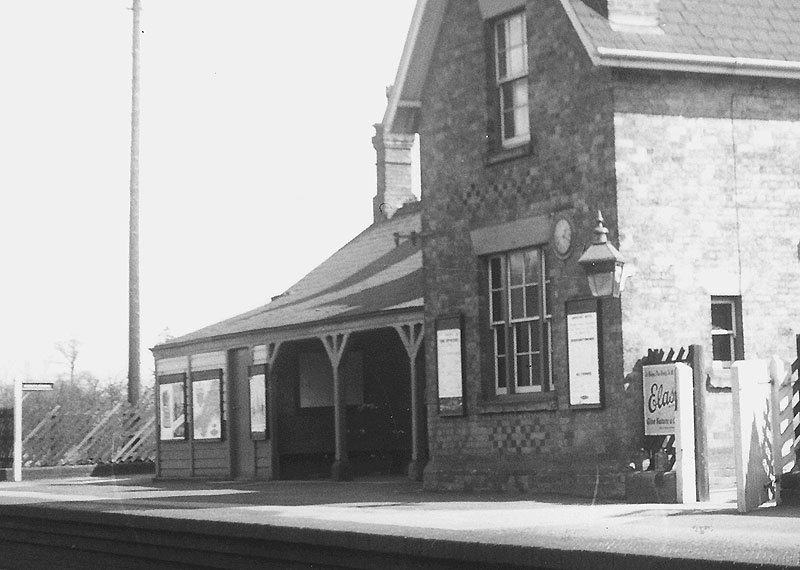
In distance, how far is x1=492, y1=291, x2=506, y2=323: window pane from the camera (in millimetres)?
18909

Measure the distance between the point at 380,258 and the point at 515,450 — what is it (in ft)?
29.6

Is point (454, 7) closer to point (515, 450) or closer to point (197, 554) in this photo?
point (515, 450)

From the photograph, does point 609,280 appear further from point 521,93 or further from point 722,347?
point 521,93

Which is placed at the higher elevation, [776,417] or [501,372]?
[501,372]

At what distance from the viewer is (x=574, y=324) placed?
57.2 feet

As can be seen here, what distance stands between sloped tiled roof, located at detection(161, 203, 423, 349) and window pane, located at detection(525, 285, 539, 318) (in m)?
2.80

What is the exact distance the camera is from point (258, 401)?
25.5 meters

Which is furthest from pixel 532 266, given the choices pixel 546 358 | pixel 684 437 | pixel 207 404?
pixel 207 404

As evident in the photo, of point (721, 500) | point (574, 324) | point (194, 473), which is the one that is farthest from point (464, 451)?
point (194, 473)

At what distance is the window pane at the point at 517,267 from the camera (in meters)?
18.5

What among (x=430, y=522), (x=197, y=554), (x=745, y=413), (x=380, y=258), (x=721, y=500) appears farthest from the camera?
(x=380, y=258)

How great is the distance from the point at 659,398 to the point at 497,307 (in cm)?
312

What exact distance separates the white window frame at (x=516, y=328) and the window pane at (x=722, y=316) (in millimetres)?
1830

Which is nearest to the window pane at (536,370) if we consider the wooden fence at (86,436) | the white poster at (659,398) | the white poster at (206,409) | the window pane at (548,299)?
the window pane at (548,299)
